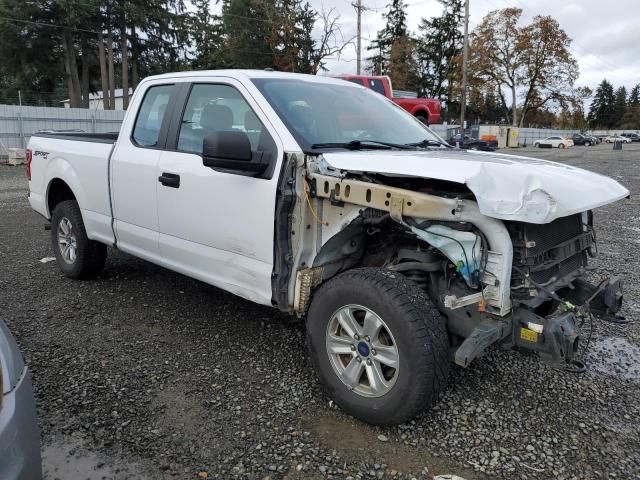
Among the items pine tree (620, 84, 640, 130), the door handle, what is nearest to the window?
the door handle

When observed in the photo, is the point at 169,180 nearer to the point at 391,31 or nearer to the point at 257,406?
the point at 257,406

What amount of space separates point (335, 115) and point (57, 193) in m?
3.29

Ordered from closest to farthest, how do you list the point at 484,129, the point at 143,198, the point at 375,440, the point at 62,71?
1. the point at 375,440
2. the point at 143,198
3. the point at 62,71
4. the point at 484,129

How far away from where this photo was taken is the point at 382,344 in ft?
9.15

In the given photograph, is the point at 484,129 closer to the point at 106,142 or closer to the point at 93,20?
the point at 93,20

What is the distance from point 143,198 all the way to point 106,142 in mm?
912

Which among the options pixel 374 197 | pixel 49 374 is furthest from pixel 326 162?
pixel 49 374

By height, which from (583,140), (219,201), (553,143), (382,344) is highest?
(583,140)

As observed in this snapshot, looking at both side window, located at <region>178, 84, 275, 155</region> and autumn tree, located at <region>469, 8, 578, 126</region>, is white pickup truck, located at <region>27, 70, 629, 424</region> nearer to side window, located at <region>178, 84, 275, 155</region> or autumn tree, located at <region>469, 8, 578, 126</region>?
side window, located at <region>178, 84, 275, 155</region>

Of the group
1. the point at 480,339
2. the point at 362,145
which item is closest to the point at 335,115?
the point at 362,145

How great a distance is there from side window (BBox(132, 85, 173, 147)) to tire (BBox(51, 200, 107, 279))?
1.23 m

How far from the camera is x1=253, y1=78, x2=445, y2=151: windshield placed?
131 inches

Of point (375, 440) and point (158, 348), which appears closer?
point (375, 440)

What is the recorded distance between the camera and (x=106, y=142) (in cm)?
460
